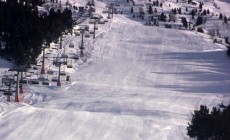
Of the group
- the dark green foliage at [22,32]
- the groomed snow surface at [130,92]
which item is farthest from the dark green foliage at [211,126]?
the dark green foliage at [22,32]

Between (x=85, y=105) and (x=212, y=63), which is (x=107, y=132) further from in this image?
(x=212, y=63)

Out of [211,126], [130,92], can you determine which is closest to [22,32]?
[130,92]

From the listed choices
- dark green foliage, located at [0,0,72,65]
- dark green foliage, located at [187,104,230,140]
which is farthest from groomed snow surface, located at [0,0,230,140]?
dark green foliage, located at [0,0,72,65]

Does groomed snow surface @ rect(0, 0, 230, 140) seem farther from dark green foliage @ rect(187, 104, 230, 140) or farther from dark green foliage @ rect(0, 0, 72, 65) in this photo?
dark green foliage @ rect(0, 0, 72, 65)

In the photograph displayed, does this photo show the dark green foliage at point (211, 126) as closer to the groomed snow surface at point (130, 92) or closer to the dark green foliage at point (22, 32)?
the groomed snow surface at point (130, 92)

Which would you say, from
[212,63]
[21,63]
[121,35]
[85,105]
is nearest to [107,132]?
[85,105]
